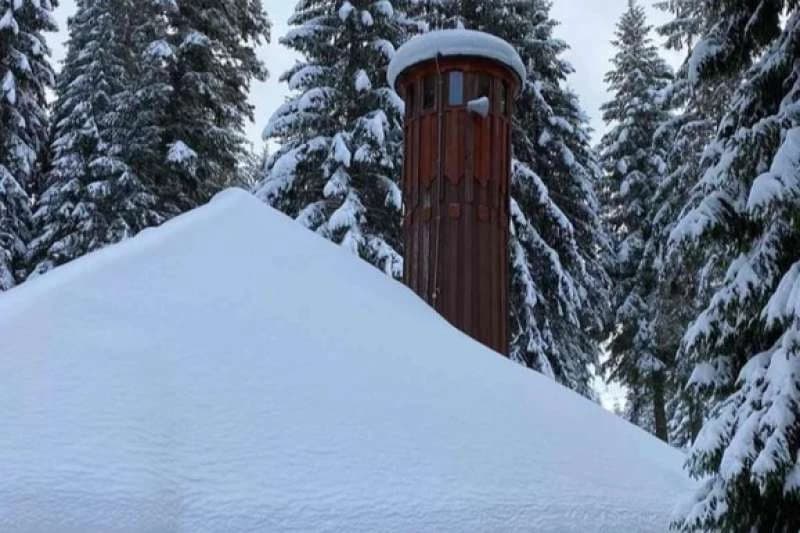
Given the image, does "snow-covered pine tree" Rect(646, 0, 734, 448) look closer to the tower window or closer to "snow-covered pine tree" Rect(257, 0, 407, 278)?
"snow-covered pine tree" Rect(257, 0, 407, 278)

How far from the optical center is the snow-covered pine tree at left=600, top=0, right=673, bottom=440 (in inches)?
702

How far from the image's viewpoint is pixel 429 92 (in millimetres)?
7922

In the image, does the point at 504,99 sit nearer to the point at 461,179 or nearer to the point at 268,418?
the point at 461,179

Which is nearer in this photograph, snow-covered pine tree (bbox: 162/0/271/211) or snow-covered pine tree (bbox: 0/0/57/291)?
snow-covered pine tree (bbox: 0/0/57/291)

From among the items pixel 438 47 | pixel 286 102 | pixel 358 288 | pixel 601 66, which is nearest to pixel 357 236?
pixel 286 102

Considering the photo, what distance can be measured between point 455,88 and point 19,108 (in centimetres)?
1120

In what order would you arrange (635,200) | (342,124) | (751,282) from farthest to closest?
(635,200), (342,124), (751,282)

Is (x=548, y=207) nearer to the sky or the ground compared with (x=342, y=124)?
nearer to the ground

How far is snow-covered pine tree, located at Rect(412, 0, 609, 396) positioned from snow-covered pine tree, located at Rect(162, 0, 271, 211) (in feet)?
14.6

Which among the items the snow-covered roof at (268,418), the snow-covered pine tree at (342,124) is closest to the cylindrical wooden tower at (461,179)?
the snow-covered roof at (268,418)

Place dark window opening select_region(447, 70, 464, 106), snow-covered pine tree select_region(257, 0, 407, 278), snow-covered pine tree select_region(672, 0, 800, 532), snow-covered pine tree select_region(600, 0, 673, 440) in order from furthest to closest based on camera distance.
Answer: snow-covered pine tree select_region(600, 0, 673, 440) → snow-covered pine tree select_region(257, 0, 407, 278) → dark window opening select_region(447, 70, 464, 106) → snow-covered pine tree select_region(672, 0, 800, 532)

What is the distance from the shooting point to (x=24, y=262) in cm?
1574

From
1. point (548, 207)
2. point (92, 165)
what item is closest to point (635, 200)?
point (548, 207)

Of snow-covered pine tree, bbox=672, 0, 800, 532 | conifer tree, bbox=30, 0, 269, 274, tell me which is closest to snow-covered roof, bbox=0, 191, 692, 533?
snow-covered pine tree, bbox=672, 0, 800, 532
